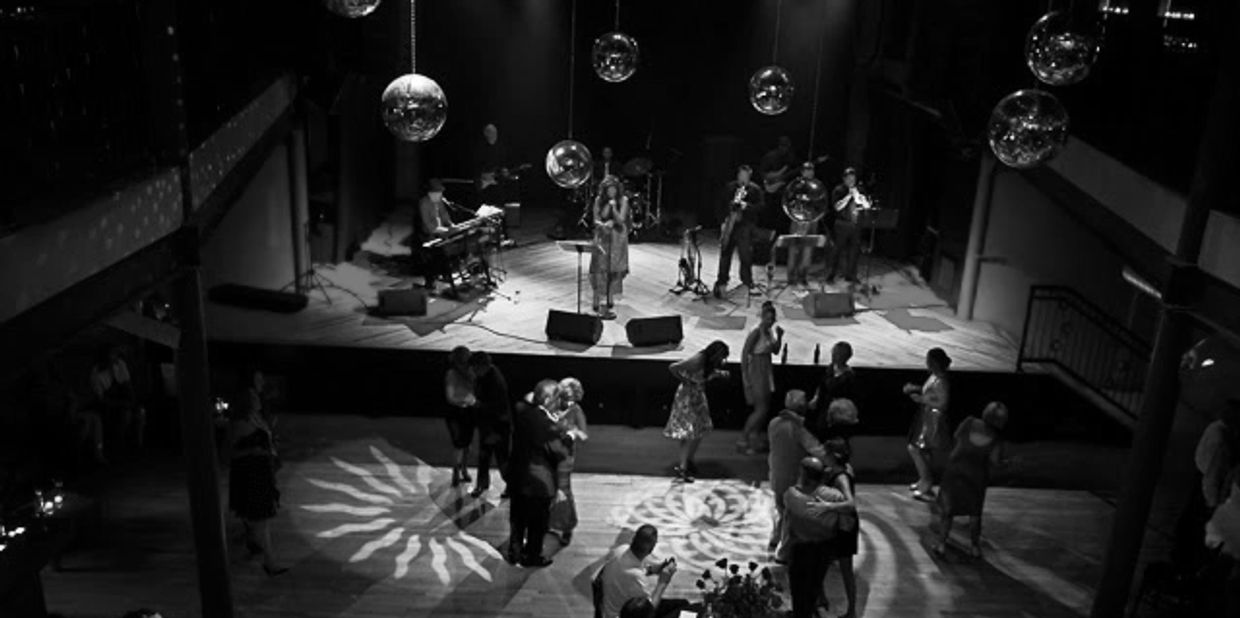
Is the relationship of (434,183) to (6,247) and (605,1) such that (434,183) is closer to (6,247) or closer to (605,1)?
(605,1)

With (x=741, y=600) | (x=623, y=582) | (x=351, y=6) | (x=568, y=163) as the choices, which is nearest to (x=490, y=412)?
(x=568, y=163)

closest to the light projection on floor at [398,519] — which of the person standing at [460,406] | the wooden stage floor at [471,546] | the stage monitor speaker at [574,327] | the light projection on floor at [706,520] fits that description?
the wooden stage floor at [471,546]

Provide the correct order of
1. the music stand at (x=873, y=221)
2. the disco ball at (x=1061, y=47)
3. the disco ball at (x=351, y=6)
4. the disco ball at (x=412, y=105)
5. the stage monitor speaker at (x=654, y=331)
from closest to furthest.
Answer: the disco ball at (x=1061, y=47), the disco ball at (x=351, y=6), the disco ball at (x=412, y=105), the stage monitor speaker at (x=654, y=331), the music stand at (x=873, y=221)

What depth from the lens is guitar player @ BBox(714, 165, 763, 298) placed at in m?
12.4

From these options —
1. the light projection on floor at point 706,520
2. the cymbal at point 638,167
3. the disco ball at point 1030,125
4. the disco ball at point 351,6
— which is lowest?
the light projection on floor at point 706,520

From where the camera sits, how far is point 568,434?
26.3 ft

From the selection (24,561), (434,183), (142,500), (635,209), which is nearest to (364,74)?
(434,183)

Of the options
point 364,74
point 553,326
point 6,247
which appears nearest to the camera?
point 6,247

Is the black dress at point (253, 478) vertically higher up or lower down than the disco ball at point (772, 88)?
lower down

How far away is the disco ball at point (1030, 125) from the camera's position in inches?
233

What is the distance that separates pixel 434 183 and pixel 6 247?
25.5ft

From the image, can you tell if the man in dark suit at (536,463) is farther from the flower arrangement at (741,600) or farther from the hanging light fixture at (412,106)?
the flower arrangement at (741,600)

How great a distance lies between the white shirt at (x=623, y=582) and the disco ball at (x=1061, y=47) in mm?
3450

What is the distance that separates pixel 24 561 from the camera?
20.3ft
